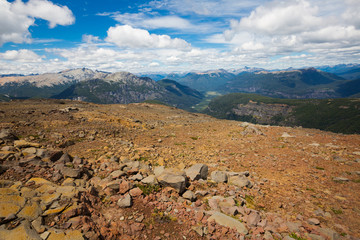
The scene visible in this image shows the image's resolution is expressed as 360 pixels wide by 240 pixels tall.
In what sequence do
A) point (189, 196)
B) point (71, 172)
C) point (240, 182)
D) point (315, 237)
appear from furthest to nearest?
point (240, 182) → point (71, 172) → point (189, 196) → point (315, 237)

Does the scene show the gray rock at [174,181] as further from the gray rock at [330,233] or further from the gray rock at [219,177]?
the gray rock at [330,233]

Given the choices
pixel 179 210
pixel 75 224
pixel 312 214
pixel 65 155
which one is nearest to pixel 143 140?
pixel 65 155

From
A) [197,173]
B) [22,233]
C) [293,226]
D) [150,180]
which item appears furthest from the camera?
[197,173]

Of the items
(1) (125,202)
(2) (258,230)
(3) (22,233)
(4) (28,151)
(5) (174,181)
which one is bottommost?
(2) (258,230)

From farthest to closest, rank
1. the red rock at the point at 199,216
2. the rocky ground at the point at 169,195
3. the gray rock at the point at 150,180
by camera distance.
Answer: the gray rock at the point at 150,180, the red rock at the point at 199,216, the rocky ground at the point at 169,195

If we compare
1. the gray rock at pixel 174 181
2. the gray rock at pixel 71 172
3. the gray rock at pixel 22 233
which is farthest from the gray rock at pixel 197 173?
the gray rock at pixel 22 233

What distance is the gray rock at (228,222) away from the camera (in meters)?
7.53

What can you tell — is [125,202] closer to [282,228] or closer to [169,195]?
[169,195]

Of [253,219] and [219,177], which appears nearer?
[253,219]

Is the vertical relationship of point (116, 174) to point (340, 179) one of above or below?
above

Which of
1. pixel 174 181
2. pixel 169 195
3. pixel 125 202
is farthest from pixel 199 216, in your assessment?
pixel 125 202

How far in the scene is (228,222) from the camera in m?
7.90

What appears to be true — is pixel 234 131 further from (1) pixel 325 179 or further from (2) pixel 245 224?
(2) pixel 245 224

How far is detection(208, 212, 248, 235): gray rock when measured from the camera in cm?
753
